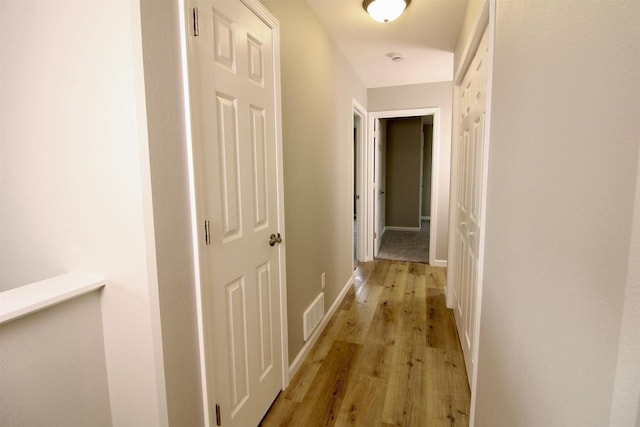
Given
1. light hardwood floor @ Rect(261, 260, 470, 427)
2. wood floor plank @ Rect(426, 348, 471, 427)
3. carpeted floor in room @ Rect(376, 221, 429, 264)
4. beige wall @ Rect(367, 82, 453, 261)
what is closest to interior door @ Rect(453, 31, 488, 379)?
wood floor plank @ Rect(426, 348, 471, 427)

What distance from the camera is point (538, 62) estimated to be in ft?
2.59

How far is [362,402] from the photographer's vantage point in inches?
70.6

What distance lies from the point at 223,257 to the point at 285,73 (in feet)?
3.83

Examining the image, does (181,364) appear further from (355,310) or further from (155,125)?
(355,310)

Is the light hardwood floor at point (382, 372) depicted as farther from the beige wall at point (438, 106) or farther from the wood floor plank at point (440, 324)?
the beige wall at point (438, 106)

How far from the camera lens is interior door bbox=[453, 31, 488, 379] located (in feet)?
5.49

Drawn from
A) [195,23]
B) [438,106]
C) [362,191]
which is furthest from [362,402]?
[438,106]

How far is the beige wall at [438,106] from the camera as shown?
4043mm

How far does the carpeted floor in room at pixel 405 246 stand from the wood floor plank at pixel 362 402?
9.14 feet

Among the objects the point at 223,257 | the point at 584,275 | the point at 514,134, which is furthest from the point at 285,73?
the point at 584,275

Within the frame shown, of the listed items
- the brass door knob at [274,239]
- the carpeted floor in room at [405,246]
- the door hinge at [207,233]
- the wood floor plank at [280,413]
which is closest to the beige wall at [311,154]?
the brass door knob at [274,239]

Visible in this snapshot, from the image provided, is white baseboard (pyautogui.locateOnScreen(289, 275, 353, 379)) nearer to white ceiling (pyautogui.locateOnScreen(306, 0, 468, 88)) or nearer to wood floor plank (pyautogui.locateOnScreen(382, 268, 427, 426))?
wood floor plank (pyautogui.locateOnScreen(382, 268, 427, 426))

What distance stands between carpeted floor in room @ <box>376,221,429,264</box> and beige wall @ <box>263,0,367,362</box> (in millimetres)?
1789

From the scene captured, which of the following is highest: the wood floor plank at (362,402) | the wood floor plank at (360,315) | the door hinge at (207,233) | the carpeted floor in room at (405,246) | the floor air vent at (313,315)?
the door hinge at (207,233)
